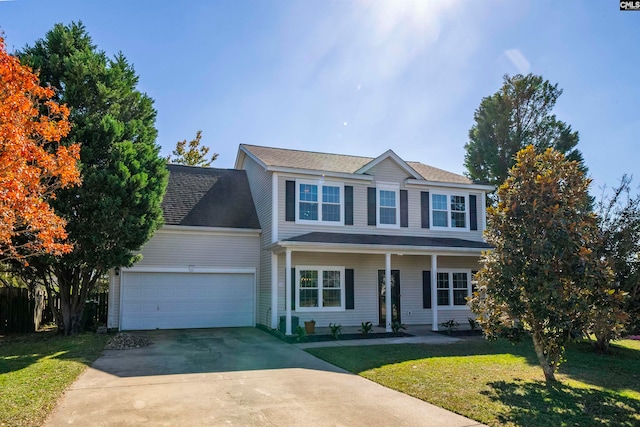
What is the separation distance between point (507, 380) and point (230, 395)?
5.17m

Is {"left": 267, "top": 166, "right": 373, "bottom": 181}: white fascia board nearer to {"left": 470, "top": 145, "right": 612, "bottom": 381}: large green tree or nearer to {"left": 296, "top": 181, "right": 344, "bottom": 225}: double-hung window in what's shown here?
{"left": 296, "top": 181, "right": 344, "bottom": 225}: double-hung window

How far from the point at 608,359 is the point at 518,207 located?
18.7 feet

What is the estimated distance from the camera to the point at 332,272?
16.3 meters

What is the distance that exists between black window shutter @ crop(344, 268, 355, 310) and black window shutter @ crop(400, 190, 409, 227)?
116 inches

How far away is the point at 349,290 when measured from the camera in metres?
16.4

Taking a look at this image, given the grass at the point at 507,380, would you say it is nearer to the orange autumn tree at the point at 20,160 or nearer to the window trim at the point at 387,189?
the window trim at the point at 387,189

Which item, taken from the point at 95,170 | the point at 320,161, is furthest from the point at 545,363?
the point at 95,170

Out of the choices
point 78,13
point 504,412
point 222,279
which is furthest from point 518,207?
point 78,13

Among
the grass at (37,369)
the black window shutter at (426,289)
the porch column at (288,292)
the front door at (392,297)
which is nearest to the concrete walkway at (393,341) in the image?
the porch column at (288,292)

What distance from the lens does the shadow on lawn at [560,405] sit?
20.0 ft

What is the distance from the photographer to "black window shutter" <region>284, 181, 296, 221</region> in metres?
15.6

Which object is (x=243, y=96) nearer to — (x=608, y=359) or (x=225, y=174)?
(x=225, y=174)

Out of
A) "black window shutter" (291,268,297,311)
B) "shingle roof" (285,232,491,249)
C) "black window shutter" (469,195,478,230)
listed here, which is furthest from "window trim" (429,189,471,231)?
"black window shutter" (291,268,297,311)

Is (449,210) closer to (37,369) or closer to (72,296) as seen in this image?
(72,296)
